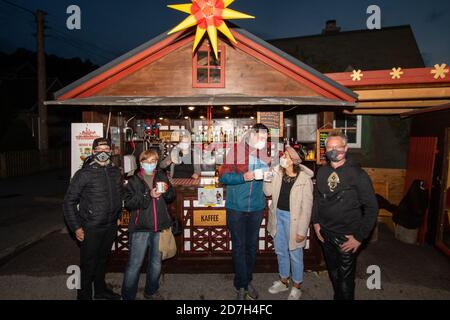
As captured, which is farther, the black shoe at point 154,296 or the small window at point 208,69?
the small window at point 208,69

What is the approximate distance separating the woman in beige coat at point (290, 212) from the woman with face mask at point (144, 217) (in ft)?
5.92

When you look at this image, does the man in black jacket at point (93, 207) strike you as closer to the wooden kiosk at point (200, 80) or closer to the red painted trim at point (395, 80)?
the wooden kiosk at point (200, 80)

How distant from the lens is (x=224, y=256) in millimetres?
5770

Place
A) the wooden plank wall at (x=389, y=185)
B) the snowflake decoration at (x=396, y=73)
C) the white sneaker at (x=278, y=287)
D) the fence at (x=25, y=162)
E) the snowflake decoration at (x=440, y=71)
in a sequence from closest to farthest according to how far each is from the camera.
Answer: the white sneaker at (x=278, y=287)
the snowflake decoration at (x=440, y=71)
the snowflake decoration at (x=396, y=73)
the wooden plank wall at (x=389, y=185)
the fence at (x=25, y=162)

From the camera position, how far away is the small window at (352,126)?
380 inches

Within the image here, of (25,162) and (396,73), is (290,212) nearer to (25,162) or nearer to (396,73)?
(396,73)

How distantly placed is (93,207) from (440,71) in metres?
6.98

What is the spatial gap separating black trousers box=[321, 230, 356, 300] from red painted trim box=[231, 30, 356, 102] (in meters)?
3.69

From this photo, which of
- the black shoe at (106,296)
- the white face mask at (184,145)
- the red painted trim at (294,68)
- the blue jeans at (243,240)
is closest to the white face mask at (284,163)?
the blue jeans at (243,240)

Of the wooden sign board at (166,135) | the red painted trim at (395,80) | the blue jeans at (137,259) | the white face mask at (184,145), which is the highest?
the red painted trim at (395,80)

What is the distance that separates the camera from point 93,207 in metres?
4.17

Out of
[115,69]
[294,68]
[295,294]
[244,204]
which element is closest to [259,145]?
[244,204]
